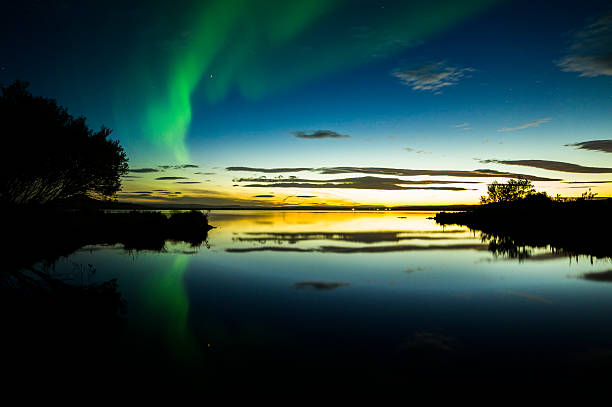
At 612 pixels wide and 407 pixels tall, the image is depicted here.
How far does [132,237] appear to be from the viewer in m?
44.3

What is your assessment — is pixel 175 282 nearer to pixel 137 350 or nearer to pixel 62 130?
pixel 137 350

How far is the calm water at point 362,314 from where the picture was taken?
9.31 m

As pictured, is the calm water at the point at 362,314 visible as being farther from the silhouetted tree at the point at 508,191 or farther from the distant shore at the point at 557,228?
the silhouetted tree at the point at 508,191

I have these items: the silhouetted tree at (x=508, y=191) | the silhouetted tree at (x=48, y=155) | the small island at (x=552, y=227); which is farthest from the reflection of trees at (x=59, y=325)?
the silhouetted tree at (x=508, y=191)

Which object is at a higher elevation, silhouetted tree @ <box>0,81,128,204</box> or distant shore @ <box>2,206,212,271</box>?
silhouetted tree @ <box>0,81,128,204</box>

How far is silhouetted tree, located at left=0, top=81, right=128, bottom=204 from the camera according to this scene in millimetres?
31844

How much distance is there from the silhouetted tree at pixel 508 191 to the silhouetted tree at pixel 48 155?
5139 inches

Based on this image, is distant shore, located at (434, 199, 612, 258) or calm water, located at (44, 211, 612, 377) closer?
calm water, located at (44, 211, 612, 377)

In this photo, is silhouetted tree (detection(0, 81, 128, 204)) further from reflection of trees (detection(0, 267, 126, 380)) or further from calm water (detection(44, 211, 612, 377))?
reflection of trees (detection(0, 267, 126, 380))

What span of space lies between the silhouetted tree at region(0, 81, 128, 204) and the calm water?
1326 cm

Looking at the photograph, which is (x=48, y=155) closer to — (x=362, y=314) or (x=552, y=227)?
(x=362, y=314)

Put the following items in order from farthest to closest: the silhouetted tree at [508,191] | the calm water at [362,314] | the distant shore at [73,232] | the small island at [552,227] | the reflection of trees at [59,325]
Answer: the silhouetted tree at [508,191] < the small island at [552,227] < the distant shore at [73,232] < the calm water at [362,314] < the reflection of trees at [59,325]

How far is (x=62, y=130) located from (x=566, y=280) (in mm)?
45543

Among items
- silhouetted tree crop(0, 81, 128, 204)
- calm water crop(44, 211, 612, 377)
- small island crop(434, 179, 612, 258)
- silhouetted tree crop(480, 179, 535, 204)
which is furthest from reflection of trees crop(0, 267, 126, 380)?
silhouetted tree crop(480, 179, 535, 204)
